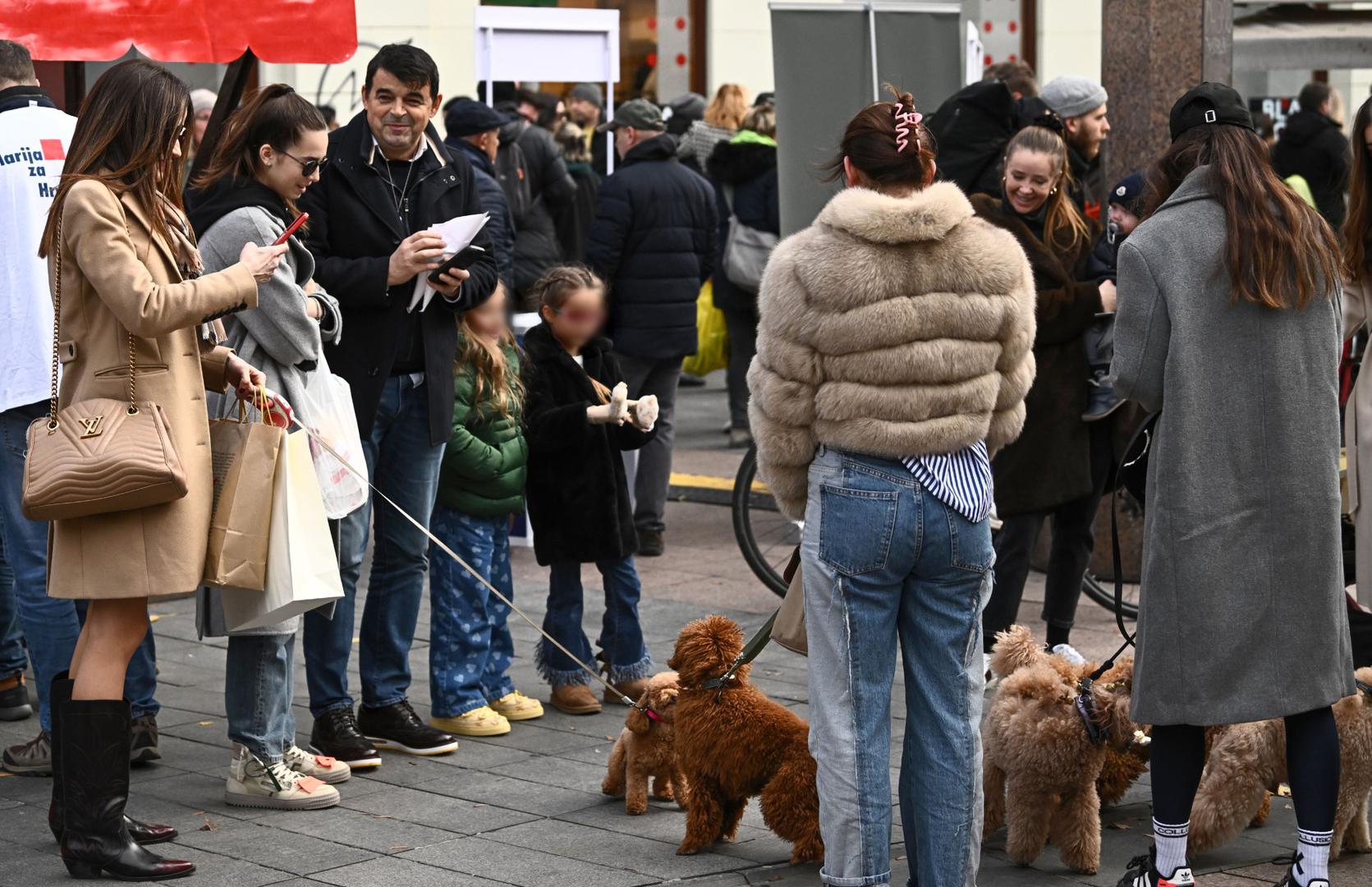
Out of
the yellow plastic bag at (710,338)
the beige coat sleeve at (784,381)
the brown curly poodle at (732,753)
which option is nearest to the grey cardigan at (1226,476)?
the beige coat sleeve at (784,381)

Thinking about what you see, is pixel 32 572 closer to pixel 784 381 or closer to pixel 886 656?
pixel 784 381

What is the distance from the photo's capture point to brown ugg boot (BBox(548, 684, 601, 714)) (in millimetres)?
6375

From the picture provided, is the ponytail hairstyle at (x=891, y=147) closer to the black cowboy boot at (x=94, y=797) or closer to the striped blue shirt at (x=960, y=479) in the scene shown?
the striped blue shirt at (x=960, y=479)

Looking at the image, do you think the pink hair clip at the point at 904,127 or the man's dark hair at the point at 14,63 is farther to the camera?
the man's dark hair at the point at 14,63

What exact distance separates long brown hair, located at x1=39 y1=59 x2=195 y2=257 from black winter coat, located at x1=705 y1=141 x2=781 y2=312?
7364mm

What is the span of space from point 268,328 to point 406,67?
1047mm

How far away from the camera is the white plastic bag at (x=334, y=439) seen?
5.23 metres

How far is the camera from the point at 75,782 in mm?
4660

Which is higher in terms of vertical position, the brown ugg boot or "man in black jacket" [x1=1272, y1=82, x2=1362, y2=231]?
"man in black jacket" [x1=1272, y1=82, x2=1362, y2=231]

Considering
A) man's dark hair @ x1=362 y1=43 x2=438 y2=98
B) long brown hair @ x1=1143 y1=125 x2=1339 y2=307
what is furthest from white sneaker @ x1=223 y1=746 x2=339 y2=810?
long brown hair @ x1=1143 y1=125 x2=1339 y2=307

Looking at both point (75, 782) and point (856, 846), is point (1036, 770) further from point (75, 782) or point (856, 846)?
point (75, 782)

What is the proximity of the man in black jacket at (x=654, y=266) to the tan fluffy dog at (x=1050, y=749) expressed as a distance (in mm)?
4610

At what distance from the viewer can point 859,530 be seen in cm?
415

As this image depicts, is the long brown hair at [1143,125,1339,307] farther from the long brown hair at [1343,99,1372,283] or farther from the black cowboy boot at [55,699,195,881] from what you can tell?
the black cowboy boot at [55,699,195,881]
